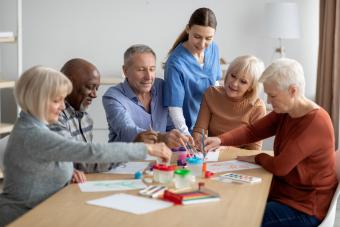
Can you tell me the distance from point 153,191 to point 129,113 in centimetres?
99

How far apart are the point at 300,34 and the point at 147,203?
12.5 feet

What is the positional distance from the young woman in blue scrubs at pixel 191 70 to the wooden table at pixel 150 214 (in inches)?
42.3

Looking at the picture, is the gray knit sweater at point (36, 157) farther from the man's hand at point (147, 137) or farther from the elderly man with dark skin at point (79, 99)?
the man's hand at point (147, 137)

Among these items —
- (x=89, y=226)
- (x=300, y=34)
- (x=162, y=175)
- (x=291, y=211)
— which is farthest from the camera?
(x=300, y=34)

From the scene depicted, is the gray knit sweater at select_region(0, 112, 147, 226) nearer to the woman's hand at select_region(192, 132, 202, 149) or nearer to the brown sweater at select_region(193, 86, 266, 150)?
the woman's hand at select_region(192, 132, 202, 149)

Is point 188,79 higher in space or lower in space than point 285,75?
lower

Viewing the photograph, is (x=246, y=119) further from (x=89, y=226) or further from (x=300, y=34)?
(x=300, y=34)

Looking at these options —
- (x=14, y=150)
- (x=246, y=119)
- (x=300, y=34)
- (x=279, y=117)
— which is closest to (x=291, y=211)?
(x=279, y=117)

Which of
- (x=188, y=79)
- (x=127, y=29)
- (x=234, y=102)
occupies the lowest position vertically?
(x=234, y=102)

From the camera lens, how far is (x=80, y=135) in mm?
2693

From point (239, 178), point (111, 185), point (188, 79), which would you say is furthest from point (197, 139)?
point (111, 185)

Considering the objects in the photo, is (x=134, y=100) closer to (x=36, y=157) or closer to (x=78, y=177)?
(x=78, y=177)

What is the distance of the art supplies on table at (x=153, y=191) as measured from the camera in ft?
7.05

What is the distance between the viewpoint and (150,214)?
1.95m
